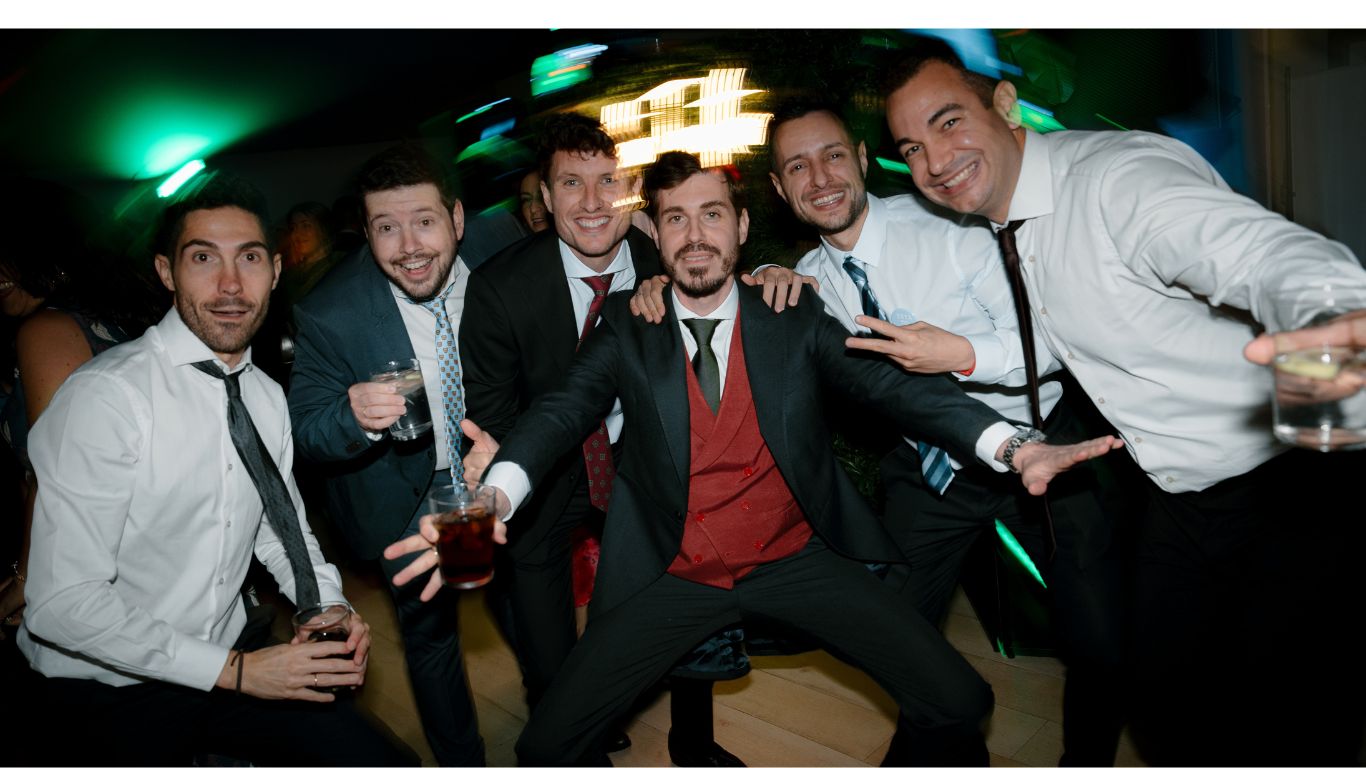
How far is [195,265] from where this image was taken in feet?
6.75

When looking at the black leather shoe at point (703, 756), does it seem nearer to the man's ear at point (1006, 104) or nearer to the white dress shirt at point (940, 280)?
the white dress shirt at point (940, 280)

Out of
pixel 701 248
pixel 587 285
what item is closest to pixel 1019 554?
pixel 701 248

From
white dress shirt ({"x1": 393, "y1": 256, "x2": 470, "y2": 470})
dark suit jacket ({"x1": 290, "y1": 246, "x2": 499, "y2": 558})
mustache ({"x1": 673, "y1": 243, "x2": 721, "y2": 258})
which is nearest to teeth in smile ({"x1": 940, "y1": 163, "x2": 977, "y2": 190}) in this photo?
mustache ({"x1": 673, "y1": 243, "x2": 721, "y2": 258})

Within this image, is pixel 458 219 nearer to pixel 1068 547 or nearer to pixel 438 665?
pixel 438 665

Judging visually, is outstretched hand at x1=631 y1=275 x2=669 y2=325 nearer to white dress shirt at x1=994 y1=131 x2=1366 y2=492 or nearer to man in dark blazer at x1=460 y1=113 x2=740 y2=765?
man in dark blazer at x1=460 y1=113 x2=740 y2=765

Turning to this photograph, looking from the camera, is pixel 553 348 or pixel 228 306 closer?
pixel 228 306

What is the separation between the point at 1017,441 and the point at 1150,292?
0.44 m

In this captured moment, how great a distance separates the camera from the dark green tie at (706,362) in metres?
2.26

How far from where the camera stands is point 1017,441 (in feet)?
6.38

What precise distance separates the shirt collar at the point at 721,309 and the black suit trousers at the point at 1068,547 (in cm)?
78

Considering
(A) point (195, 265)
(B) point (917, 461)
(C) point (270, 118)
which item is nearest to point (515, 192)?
(A) point (195, 265)

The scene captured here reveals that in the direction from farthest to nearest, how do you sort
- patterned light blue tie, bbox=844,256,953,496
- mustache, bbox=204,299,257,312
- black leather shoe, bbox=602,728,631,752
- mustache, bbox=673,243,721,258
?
black leather shoe, bbox=602,728,631,752
patterned light blue tie, bbox=844,256,953,496
mustache, bbox=673,243,721,258
mustache, bbox=204,299,257,312

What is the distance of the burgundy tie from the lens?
8.60 feet

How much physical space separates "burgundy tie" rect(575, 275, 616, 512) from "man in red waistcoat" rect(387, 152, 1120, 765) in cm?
26
